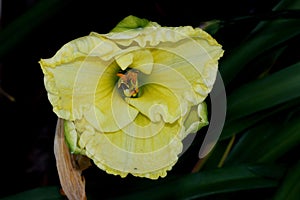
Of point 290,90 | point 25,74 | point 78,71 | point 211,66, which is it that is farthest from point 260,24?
point 25,74

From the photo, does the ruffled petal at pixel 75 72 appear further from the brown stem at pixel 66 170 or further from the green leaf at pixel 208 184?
the green leaf at pixel 208 184

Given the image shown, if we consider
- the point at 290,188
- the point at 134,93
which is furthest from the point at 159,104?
the point at 290,188

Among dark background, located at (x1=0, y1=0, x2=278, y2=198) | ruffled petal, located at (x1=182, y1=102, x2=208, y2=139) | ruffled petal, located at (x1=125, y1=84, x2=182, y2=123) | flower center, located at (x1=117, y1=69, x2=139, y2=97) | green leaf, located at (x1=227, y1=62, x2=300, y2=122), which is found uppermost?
flower center, located at (x1=117, y1=69, x2=139, y2=97)

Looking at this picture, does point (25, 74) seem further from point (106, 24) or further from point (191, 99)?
point (191, 99)

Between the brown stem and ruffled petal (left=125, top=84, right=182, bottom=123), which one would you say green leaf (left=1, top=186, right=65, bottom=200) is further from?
ruffled petal (left=125, top=84, right=182, bottom=123)

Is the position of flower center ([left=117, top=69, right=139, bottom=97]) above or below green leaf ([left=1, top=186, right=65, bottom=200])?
above

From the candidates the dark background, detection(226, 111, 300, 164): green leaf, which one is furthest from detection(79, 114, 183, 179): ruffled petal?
the dark background

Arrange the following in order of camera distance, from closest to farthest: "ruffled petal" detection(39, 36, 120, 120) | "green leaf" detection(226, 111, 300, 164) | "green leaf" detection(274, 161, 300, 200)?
"ruffled petal" detection(39, 36, 120, 120)
"green leaf" detection(274, 161, 300, 200)
"green leaf" detection(226, 111, 300, 164)
